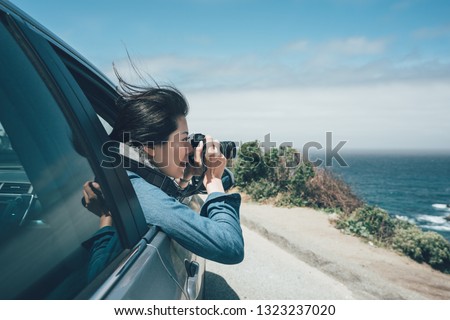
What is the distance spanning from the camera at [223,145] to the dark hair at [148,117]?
0.13 m

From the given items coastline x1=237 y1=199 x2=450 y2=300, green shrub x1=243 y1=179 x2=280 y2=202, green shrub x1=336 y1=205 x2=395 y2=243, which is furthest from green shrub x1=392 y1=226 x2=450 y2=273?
green shrub x1=243 y1=179 x2=280 y2=202

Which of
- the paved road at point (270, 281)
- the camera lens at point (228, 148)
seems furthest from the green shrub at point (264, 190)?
the camera lens at point (228, 148)

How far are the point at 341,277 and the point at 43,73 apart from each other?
3644 mm

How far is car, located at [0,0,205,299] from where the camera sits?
86cm

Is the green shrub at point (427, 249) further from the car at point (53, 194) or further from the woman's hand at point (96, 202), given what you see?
the woman's hand at point (96, 202)

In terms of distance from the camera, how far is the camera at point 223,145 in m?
1.80

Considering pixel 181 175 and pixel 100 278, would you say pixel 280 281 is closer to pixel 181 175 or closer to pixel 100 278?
pixel 181 175

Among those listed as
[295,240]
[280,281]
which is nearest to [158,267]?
[280,281]

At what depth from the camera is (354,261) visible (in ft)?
13.3

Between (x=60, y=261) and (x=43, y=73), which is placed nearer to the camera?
(x=60, y=261)

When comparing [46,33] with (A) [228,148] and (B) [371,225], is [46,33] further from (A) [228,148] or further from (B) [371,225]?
(B) [371,225]

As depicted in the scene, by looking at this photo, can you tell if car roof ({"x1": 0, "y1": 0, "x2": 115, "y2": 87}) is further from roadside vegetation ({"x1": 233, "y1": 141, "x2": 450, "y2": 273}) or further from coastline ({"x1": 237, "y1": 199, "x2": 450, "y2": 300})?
roadside vegetation ({"x1": 233, "y1": 141, "x2": 450, "y2": 273})

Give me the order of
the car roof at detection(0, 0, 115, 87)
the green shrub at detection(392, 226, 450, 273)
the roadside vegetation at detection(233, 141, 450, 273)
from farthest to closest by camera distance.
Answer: the roadside vegetation at detection(233, 141, 450, 273) → the green shrub at detection(392, 226, 450, 273) → the car roof at detection(0, 0, 115, 87)

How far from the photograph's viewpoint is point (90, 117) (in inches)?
48.3
